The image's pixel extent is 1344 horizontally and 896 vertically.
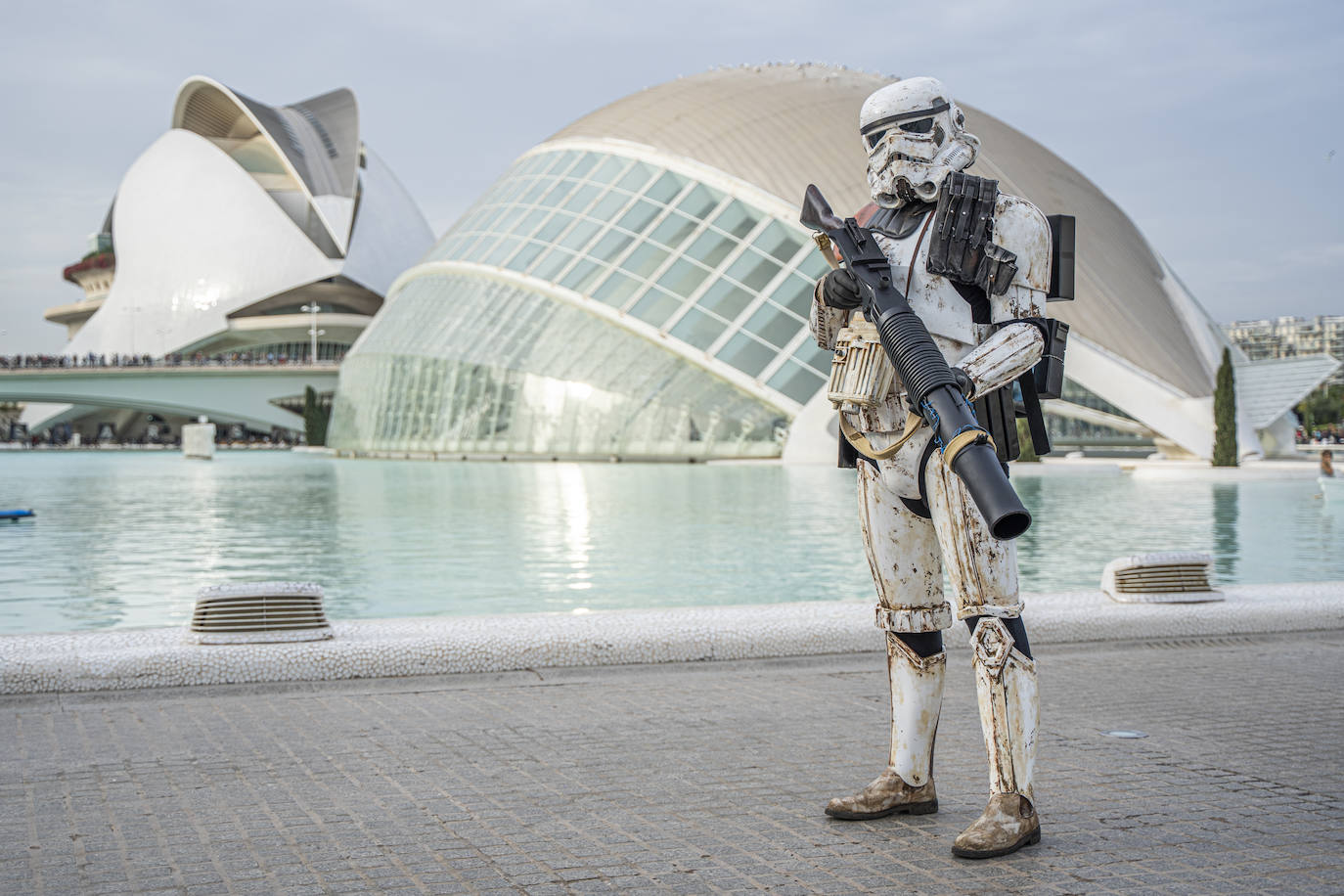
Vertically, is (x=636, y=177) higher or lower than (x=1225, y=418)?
higher

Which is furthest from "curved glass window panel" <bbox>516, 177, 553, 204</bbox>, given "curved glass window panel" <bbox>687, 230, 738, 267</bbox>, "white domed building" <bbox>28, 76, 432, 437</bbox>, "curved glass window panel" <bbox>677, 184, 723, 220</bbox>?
"white domed building" <bbox>28, 76, 432, 437</bbox>

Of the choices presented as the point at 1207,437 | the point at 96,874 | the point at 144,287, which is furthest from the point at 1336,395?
the point at 96,874

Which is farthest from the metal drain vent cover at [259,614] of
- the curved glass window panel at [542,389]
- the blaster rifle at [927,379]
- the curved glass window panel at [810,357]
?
the curved glass window panel at [542,389]

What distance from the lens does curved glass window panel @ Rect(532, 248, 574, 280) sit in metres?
33.8

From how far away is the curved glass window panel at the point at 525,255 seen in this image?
34.8m

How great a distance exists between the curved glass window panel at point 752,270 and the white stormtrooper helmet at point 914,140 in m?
27.8

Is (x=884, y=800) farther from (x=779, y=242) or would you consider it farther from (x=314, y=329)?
(x=314, y=329)

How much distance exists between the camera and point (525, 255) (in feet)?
115

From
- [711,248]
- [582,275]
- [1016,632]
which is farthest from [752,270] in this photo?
[1016,632]

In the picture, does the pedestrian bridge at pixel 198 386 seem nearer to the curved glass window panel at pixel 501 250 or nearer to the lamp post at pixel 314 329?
the lamp post at pixel 314 329

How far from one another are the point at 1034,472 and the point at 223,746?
26607mm

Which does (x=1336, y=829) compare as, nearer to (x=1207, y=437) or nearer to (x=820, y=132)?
(x=1207, y=437)

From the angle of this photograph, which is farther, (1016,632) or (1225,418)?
(1225,418)

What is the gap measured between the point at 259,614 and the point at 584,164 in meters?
31.3
